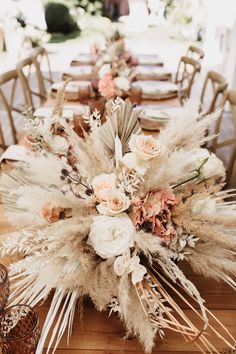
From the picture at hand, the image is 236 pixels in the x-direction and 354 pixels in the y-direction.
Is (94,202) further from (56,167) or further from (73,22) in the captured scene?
(73,22)

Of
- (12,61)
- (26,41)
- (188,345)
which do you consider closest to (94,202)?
(188,345)

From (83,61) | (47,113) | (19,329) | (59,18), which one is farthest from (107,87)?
(59,18)

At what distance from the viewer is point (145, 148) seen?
786 millimetres

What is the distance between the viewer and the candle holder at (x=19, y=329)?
71cm

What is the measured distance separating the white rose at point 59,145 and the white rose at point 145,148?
0.79 feet

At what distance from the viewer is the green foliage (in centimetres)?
876

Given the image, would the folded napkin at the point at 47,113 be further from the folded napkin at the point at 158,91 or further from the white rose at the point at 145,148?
the white rose at the point at 145,148

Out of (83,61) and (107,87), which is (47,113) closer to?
(107,87)

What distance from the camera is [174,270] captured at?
2.55ft

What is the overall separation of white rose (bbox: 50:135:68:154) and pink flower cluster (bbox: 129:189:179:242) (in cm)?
28

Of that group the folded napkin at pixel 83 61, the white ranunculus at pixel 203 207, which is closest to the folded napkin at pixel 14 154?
the white ranunculus at pixel 203 207

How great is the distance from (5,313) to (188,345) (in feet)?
1.29

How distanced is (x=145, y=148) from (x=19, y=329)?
449 millimetres

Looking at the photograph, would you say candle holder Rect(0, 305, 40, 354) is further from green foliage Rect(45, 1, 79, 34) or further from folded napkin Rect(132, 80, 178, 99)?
green foliage Rect(45, 1, 79, 34)
